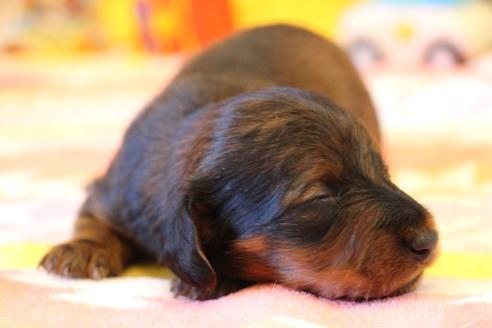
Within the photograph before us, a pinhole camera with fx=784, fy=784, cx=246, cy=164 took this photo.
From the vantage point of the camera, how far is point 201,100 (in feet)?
8.00

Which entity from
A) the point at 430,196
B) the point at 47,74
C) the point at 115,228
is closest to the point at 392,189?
the point at 115,228

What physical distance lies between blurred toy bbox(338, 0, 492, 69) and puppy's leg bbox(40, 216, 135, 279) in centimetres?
384

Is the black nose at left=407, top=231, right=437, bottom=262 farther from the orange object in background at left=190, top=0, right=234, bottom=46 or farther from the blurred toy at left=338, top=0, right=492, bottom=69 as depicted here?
the orange object in background at left=190, top=0, right=234, bottom=46

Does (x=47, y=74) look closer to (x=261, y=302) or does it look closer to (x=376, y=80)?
(x=376, y=80)

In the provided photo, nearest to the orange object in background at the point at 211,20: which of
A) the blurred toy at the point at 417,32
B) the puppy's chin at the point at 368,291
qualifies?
the blurred toy at the point at 417,32

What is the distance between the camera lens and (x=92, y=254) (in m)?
2.25

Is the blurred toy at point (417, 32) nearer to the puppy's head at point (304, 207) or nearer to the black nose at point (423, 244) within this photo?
the puppy's head at point (304, 207)

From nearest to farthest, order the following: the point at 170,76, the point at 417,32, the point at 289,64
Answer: the point at 289,64
the point at 170,76
the point at 417,32

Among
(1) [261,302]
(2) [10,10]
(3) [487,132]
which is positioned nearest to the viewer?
(1) [261,302]

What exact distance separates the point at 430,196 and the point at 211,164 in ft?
4.26

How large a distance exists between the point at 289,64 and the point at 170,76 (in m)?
2.55

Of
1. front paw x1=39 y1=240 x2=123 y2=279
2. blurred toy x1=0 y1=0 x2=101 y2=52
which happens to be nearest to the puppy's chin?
front paw x1=39 y1=240 x2=123 y2=279

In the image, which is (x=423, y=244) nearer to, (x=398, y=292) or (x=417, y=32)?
(x=398, y=292)

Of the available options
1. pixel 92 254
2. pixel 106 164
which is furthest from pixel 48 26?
pixel 92 254
